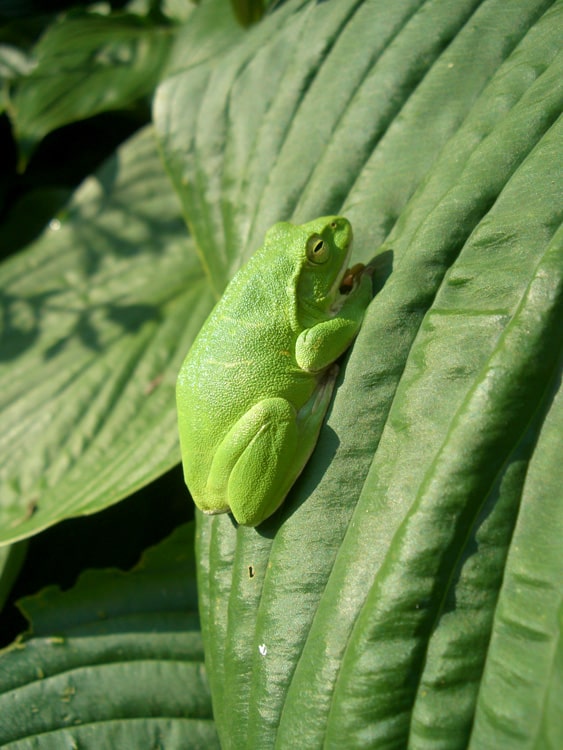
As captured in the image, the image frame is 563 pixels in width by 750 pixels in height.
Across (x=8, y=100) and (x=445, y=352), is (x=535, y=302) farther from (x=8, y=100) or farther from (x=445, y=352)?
(x=8, y=100)

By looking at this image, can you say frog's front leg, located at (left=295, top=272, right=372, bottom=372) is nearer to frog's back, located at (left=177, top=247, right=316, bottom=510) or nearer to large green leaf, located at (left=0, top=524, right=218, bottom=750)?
frog's back, located at (left=177, top=247, right=316, bottom=510)

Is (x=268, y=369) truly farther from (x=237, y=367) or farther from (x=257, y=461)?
(x=257, y=461)

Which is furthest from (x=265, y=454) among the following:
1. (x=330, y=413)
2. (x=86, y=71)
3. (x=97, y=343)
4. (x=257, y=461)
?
(x=86, y=71)

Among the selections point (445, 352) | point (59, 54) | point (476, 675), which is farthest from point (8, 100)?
point (476, 675)

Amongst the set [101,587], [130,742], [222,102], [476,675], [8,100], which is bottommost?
[130,742]

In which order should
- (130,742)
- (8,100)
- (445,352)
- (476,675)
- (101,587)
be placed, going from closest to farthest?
(476,675), (445,352), (130,742), (101,587), (8,100)
